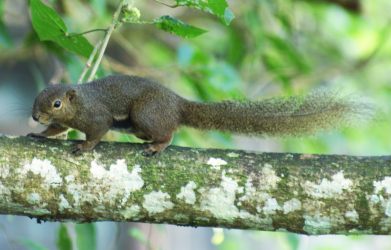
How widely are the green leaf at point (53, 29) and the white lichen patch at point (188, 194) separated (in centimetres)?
92

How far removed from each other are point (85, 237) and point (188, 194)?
48.4 inches

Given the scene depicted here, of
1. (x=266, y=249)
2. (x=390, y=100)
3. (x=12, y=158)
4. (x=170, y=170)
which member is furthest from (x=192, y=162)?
(x=266, y=249)

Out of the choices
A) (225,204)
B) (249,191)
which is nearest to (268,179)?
(249,191)

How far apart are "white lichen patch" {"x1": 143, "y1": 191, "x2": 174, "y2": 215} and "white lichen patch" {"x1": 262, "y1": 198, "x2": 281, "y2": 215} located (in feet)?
1.21

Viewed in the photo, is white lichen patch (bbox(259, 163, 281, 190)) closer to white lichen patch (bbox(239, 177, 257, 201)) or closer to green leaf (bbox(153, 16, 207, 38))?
white lichen patch (bbox(239, 177, 257, 201))

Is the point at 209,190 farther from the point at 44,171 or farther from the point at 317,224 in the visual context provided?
the point at 44,171

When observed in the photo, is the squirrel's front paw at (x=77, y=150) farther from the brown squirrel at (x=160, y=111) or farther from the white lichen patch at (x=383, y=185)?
the white lichen patch at (x=383, y=185)

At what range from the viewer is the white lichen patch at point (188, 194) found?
301cm

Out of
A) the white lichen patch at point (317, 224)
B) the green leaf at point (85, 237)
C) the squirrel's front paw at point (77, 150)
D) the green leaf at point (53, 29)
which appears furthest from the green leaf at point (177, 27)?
the green leaf at point (85, 237)

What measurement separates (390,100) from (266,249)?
4.40 metres

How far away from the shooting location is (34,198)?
3.02 m

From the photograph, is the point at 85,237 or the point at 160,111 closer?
the point at 160,111

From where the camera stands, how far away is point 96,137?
3.55 metres

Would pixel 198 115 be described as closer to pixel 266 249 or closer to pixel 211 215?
pixel 211 215
